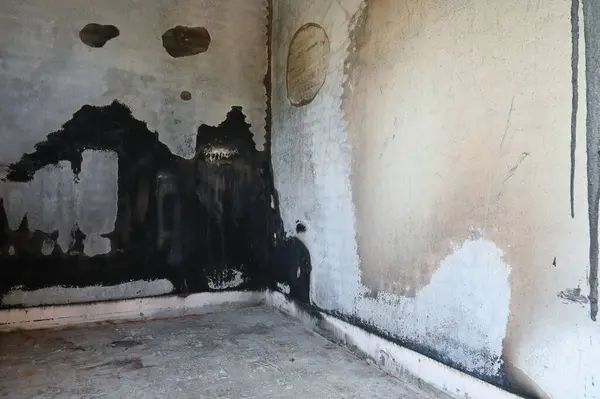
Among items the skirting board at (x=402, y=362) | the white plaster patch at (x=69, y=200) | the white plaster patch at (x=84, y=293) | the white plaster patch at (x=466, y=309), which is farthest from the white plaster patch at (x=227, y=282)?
the white plaster patch at (x=466, y=309)

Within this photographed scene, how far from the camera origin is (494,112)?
1.88 metres

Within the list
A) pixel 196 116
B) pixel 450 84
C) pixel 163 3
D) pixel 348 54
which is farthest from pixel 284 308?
pixel 163 3

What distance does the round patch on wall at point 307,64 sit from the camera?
3197 millimetres

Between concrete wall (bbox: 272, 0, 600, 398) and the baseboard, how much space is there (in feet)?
3.85

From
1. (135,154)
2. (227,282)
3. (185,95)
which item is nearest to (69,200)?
(135,154)

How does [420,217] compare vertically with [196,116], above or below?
below

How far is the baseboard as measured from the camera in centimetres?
324

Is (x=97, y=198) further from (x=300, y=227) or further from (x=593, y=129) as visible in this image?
(x=593, y=129)

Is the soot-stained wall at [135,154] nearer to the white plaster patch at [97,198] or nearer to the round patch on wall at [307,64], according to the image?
the white plaster patch at [97,198]

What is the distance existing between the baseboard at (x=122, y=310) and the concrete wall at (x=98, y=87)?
0.07m

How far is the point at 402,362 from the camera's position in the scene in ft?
7.91

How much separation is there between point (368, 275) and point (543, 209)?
Result: 1.21 metres

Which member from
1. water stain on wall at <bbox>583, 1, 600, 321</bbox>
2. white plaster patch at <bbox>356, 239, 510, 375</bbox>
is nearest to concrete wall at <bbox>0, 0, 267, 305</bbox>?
white plaster patch at <bbox>356, 239, 510, 375</bbox>

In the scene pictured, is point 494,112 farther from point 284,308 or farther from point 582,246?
point 284,308
